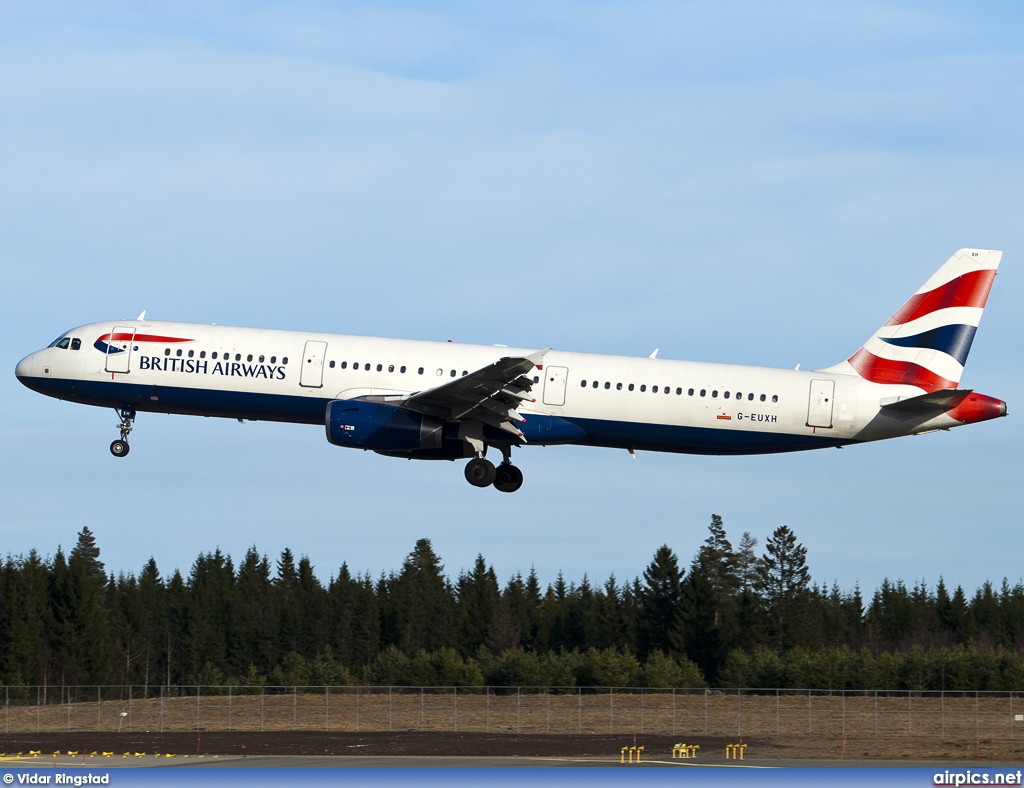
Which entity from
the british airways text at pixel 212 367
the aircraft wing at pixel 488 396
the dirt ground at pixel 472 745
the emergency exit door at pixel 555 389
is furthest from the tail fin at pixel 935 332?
the british airways text at pixel 212 367

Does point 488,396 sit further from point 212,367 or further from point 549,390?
point 212,367

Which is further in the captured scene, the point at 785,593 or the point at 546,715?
the point at 785,593

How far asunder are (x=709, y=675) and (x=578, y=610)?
19138mm

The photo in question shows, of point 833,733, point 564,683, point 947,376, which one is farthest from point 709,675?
point 947,376

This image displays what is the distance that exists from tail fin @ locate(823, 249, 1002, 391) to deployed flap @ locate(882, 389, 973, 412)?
1.55 metres

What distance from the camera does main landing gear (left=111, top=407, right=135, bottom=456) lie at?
47.0 m

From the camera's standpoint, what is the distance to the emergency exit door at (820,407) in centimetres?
4416

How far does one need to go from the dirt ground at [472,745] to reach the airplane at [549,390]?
878cm

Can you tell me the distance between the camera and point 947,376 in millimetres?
45438

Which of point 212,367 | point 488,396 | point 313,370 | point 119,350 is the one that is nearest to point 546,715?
point 488,396

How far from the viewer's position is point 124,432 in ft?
155

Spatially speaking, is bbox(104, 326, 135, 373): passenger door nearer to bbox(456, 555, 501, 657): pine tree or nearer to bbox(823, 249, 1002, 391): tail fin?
bbox(823, 249, 1002, 391): tail fin

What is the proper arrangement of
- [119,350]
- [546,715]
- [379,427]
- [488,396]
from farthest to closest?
[546,715] < [119,350] < [379,427] < [488,396]

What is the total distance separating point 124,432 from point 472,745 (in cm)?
1552
